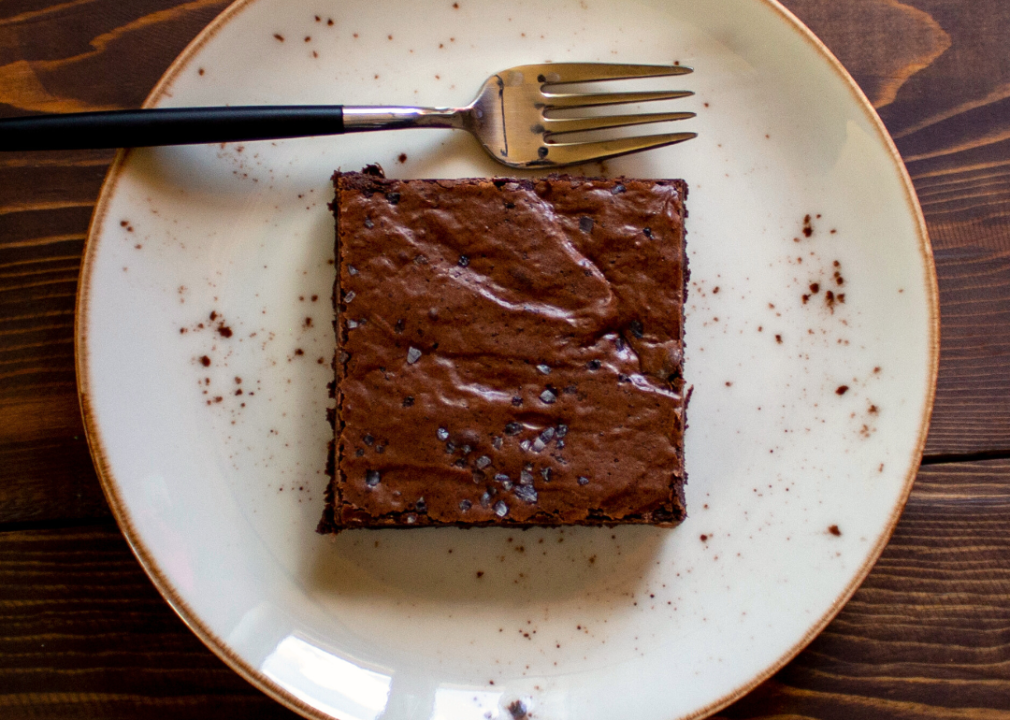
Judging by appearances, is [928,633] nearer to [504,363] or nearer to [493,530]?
[493,530]

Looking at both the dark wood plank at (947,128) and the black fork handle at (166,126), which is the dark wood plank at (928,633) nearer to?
the dark wood plank at (947,128)

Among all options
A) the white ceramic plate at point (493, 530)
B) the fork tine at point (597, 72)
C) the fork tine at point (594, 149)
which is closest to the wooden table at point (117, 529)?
the white ceramic plate at point (493, 530)

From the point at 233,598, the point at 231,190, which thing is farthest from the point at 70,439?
the point at 231,190

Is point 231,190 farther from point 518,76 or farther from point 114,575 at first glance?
point 114,575

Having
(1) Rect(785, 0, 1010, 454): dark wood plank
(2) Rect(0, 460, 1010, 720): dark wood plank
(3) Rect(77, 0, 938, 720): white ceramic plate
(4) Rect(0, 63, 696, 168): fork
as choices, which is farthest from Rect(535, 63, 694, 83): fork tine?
(2) Rect(0, 460, 1010, 720): dark wood plank

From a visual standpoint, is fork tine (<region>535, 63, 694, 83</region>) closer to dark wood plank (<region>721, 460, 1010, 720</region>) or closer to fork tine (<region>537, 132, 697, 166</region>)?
fork tine (<region>537, 132, 697, 166</region>)

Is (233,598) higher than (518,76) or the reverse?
the reverse
